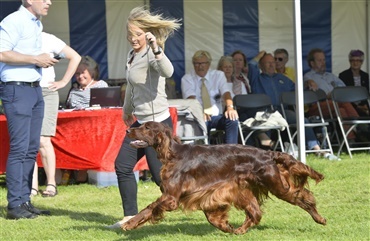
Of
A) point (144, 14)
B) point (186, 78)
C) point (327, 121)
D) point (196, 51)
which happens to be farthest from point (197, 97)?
point (144, 14)

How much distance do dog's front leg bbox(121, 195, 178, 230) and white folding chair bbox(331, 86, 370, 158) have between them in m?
5.10

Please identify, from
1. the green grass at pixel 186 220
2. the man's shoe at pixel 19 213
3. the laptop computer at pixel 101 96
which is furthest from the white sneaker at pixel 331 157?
the man's shoe at pixel 19 213

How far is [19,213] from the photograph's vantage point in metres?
6.45

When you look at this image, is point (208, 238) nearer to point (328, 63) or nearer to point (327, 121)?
point (327, 121)

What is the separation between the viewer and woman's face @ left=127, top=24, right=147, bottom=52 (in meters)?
5.59

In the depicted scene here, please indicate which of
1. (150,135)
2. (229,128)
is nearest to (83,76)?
(229,128)

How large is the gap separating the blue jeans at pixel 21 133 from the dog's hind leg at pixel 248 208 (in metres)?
1.89

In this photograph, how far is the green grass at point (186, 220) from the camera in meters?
5.50

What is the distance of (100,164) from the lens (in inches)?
320

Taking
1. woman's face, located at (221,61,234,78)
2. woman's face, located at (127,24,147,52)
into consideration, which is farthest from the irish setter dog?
woman's face, located at (221,61,234,78)

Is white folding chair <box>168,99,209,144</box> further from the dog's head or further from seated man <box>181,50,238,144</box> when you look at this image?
the dog's head

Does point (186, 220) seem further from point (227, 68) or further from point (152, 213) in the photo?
point (227, 68)

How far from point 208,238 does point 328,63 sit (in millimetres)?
6102

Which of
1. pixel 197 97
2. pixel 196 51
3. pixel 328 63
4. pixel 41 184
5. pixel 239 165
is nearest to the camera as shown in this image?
pixel 239 165
